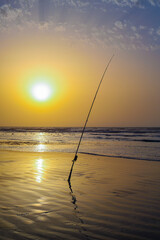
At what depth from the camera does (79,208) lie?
13.6 feet

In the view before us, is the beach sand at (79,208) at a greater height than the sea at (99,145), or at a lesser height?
lesser

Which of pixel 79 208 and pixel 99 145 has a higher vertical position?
pixel 99 145

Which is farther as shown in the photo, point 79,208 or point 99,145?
point 99,145

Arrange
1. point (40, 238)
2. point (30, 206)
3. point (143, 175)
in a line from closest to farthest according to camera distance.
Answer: point (40, 238) → point (30, 206) → point (143, 175)

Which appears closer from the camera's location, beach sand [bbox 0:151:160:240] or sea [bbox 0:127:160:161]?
beach sand [bbox 0:151:160:240]

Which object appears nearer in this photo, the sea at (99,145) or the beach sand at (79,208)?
the beach sand at (79,208)

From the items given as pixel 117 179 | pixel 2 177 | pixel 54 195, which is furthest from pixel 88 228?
pixel 2 177

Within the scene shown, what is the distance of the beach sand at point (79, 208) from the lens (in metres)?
3.20

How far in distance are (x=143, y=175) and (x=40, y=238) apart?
5.21m

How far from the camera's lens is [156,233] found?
3201 millimetres

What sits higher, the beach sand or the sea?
the sea

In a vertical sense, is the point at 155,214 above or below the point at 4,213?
above

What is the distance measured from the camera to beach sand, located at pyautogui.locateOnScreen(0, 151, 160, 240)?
10.5 ft

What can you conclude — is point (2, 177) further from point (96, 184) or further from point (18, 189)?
point (96, 184)
